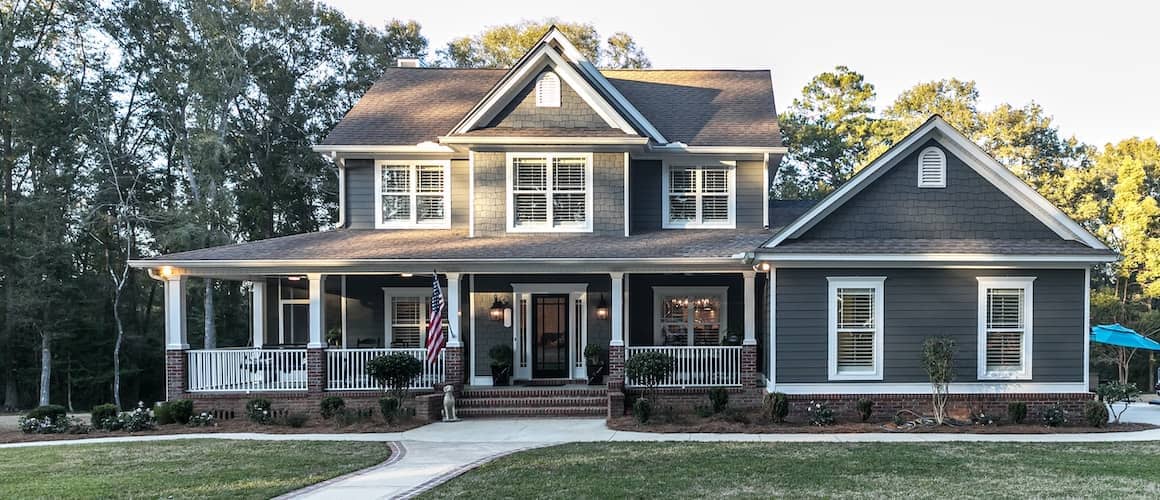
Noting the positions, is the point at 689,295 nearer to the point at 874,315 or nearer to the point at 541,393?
the point at 541,393

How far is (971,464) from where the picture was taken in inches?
359

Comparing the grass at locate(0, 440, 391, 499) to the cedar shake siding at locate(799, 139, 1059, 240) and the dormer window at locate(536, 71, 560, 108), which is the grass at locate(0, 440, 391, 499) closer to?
the dormer window at locate(536, 71, 560, 108)

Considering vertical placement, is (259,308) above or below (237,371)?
above

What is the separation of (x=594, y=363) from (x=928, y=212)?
7.29m

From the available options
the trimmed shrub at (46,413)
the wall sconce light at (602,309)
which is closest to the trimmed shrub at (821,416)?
Result: the wall sconce light at (602,309)

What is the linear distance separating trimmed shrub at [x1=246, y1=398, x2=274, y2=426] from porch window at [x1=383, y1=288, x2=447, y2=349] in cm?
328

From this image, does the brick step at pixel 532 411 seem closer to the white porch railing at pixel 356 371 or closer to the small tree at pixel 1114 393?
the white porch railing at pixel 356 371

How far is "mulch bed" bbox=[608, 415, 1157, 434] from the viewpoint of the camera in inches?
470

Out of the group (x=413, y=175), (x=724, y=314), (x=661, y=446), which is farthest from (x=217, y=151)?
(x=661, y=446)

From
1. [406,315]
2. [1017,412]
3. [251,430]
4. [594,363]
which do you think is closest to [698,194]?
[594,363]

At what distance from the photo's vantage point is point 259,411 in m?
13.5

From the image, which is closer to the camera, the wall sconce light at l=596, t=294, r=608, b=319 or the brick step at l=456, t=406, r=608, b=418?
the brick step at l=456, t=406, r=608, b=418

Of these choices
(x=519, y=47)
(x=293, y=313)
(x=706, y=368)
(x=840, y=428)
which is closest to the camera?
(x=840, y=428)

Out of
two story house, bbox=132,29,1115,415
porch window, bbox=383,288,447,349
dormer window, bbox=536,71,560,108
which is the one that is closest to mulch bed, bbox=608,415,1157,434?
two story house, bbox=132,29,1115,415
